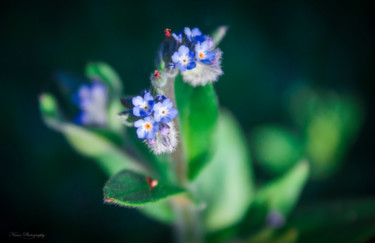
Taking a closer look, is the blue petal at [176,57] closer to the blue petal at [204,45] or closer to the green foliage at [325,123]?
the blue petal at [204,45]

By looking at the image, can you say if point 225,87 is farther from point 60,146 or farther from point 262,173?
point 60,146

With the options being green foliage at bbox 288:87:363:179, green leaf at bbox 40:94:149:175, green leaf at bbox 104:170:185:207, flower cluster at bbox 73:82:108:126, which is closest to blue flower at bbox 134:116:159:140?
green leaf at bbox 104:170:185:207

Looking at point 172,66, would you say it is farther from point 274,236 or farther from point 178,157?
point 274,236

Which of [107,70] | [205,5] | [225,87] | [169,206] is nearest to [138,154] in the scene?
[169,206]

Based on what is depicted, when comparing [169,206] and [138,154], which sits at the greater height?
[138,154]

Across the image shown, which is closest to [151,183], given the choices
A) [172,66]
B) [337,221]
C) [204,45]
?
[172,66]
